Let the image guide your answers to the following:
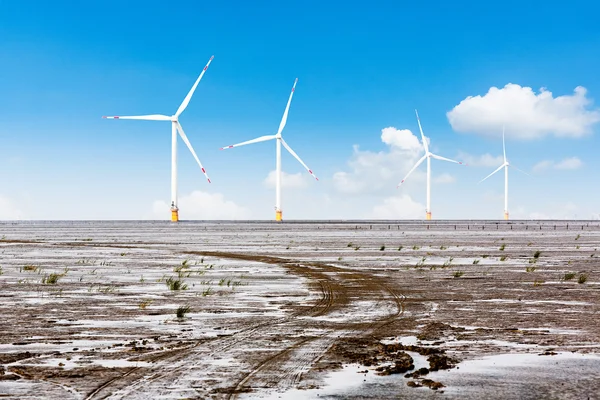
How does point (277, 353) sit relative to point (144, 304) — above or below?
below

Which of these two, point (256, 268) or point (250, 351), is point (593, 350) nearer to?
point (250, 351)

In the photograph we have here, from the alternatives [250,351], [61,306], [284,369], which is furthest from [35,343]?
[61,306]

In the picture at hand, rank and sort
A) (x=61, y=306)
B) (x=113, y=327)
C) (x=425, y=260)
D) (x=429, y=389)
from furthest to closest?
(x=425, y=260)
(x=61, y=306)
(x=113, y=327)
(x=429, y=389)

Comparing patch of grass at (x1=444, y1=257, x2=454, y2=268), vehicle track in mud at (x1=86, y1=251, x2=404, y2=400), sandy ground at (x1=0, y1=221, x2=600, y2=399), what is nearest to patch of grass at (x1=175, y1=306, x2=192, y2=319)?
sandy ground at (x1=0, y1=221, x2=600, y2=399)

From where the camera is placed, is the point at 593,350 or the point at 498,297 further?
the point at 498,297

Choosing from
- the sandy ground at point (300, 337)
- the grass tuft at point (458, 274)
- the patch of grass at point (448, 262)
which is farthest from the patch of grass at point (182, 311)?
the patch of grass at point (448, 262)

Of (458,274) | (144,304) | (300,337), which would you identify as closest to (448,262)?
(458,274)

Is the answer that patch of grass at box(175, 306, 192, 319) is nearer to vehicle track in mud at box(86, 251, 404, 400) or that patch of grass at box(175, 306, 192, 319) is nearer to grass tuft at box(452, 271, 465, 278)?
vehicle track in mud at box(86, 251, 404, 400)

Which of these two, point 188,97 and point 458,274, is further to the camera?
point 188,97

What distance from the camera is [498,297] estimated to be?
25.6m

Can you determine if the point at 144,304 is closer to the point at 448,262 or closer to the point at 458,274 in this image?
the point at 458,274

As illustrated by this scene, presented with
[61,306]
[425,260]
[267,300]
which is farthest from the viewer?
[425,260]

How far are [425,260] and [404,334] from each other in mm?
30751

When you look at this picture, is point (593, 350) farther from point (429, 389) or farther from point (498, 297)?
point (498, 297)
